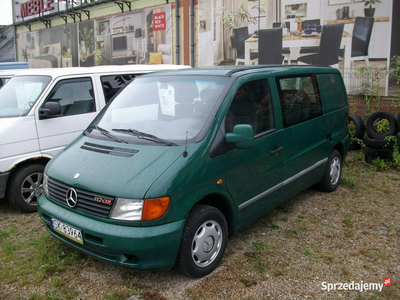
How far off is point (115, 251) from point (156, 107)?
5.35ft

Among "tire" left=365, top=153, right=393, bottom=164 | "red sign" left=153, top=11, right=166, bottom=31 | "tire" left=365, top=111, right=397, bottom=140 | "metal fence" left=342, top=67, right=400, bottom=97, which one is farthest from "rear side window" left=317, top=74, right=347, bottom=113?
"red sign" left=153, top=11, right=166, bottom=31

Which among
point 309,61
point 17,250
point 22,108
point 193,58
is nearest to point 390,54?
point 309,61

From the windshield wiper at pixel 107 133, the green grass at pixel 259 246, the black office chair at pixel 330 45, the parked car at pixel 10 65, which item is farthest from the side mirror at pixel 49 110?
the black office chair at pixel 330 45

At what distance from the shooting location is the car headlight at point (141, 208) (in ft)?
10.1

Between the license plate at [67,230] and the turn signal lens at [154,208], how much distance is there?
0.68m

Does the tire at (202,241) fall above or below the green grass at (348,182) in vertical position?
above

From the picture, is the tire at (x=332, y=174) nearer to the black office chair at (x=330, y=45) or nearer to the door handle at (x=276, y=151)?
the door handle at (x=276, y=151)

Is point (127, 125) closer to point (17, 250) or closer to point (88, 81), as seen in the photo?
point (17, 250)

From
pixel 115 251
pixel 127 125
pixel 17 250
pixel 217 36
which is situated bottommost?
pixel 17 250

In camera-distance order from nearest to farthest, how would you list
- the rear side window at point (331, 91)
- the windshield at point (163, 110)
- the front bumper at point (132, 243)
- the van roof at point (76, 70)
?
the front bumper at point (132, 243), the windshield at point (163, 110), the rear side window at point (331, 91), the van roof at point (76, 70)

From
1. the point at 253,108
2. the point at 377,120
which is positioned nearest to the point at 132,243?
the point at 253,108

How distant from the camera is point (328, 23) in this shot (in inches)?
392

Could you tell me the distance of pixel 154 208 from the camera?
10.1ft

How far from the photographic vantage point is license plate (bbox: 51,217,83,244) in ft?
11.0
